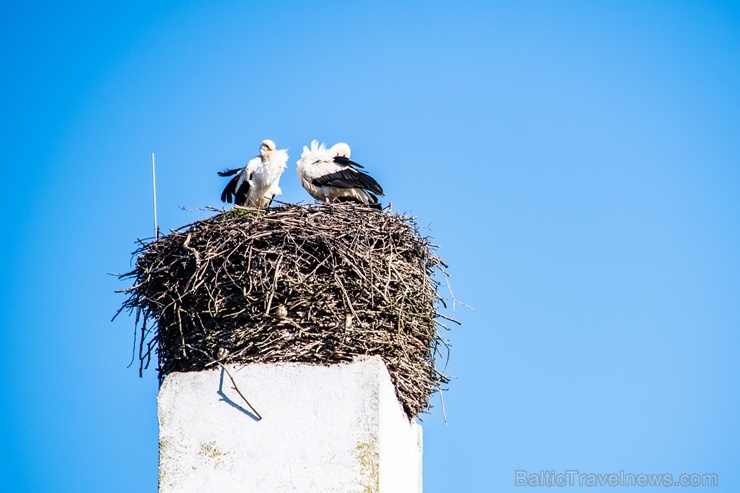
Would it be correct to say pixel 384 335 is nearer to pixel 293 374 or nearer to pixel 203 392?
pixel 293 374

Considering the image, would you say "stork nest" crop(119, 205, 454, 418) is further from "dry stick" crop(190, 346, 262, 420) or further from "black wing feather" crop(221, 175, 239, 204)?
"black wing feather" crop(221, 175, 239, 204)

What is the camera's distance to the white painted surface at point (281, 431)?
9133mm

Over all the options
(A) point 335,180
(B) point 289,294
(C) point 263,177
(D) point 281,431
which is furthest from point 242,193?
(D) point 281,431

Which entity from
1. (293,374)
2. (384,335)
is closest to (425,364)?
(384,335)

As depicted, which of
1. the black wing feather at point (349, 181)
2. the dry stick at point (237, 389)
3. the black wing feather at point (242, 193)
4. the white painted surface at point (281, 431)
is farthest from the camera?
the black wing feather at point (242, 193)

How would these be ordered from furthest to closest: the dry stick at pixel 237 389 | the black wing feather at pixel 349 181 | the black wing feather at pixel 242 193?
the black wing feather at pixel 242 193
the black wing feather at pixel 349 181
the dry stick at pixel 237 389

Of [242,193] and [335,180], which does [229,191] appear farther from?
[335,180]

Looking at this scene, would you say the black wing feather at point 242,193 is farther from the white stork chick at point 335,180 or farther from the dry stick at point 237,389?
the dry stick at point 237,389

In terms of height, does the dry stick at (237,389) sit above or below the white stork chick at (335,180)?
below

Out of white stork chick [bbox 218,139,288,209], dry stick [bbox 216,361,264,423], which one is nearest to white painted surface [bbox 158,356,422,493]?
dry stick [bbox 216,361,264,423]

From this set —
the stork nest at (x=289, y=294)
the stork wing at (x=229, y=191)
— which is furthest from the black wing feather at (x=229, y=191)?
the stork nest at (x=289, y=294)

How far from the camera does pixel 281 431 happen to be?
9.31m

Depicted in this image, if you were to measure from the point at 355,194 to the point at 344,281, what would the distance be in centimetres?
317

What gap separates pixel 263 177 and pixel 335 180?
734 millimetres
